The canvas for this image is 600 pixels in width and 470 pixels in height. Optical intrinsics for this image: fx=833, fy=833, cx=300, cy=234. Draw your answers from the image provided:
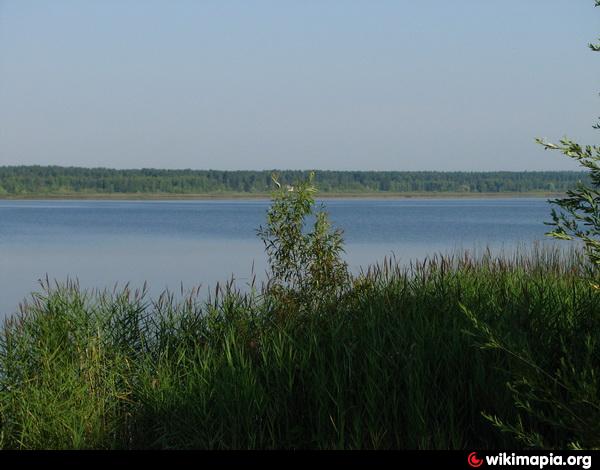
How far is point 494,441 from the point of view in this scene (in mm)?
6738

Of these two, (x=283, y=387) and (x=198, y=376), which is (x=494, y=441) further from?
(x=198, y=376)

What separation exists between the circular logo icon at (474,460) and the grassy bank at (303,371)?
0.39m

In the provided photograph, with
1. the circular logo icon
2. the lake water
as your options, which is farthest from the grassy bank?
the lake water

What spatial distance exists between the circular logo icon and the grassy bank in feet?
1.28

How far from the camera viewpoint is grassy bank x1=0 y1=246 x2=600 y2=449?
6723 mm

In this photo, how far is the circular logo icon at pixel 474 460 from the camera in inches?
235

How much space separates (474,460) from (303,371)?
6.54 ft

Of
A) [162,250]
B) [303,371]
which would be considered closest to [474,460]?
[303,371]

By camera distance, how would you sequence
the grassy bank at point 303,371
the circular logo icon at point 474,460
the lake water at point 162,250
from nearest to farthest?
1. the circular logo icon at point 474,460
2. the grassy bank at point 303,371
3. the lake water at point 162,250

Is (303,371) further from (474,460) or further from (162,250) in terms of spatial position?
(162,250)

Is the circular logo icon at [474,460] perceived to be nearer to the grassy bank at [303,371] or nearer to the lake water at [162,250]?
the grassy bank at [303,371]

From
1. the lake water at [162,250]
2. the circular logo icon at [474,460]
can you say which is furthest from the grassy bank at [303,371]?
the lake water at [162,250]

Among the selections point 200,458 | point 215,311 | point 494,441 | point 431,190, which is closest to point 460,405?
point 494,441

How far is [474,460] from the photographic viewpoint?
19.8ft
